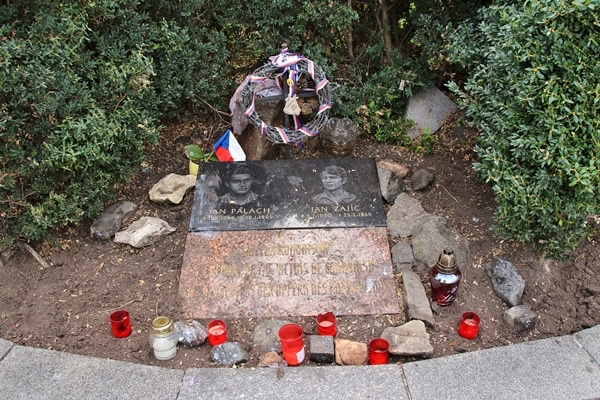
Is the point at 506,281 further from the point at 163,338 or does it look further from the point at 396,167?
the point at 163,338

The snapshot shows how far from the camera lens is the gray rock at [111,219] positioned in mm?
4293

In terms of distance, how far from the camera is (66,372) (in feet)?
10.8

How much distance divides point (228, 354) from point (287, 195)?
4.38 ft

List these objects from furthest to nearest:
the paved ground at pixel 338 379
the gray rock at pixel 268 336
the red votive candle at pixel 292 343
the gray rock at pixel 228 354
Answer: the gray rock at pixel 268 336 → the gray rock at pixel 228 354 → the red votive candle at pixel 292 343 → the paved ground at pixel 338 379

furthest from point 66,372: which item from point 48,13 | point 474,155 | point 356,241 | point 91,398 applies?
point 474,155

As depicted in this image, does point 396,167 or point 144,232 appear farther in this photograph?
point 396,167

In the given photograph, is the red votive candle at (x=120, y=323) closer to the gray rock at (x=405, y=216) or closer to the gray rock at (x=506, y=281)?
the gray rock at (x=405, y=216)

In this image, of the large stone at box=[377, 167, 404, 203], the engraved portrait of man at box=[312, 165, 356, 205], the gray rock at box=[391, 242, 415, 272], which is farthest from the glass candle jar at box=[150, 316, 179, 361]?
the large stone at box=[377, 167, 404, 203]

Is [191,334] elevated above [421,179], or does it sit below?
above

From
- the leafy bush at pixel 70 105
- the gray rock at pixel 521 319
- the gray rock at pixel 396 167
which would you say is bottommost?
the gray rock at pixel 521 319

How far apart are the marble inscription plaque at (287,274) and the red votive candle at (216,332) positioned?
0.19m

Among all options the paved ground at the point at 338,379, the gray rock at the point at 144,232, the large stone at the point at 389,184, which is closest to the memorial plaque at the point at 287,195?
Answer: the large stone at the point at 389,184

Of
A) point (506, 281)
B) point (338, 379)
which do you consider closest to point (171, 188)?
point (338, 379)

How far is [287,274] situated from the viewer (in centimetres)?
393
